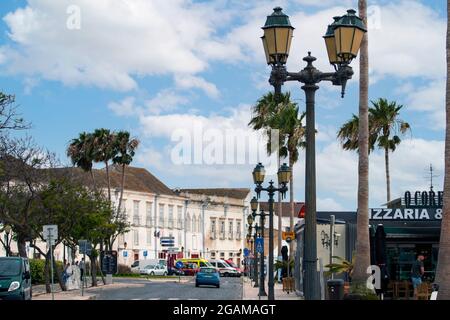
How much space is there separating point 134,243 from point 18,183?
43601mm

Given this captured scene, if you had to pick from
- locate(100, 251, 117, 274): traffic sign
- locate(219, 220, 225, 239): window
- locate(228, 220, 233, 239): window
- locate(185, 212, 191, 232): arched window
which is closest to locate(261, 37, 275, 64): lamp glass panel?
locate(100, 251, 117, 274): traffic sign

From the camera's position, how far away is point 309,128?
13.3 meters

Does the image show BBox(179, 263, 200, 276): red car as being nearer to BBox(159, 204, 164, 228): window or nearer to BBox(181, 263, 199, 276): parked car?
BBox(181, 263, 199, 276): parked car

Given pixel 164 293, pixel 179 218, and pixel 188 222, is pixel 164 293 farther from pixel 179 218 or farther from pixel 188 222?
pixel 188 222

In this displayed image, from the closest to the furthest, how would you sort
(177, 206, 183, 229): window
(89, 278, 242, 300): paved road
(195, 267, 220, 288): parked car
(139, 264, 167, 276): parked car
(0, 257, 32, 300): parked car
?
(0, 257, 32, 300): parked car → (89, 278, 242, 300): paved road → (195, 267, 220, 288): parked car → (139, 264, 167, 276): parked car → (177, 206, 183, 229): window

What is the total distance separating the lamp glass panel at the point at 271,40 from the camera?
13055 mm

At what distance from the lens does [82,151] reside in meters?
65.9

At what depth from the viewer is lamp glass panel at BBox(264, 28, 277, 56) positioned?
1305 cm

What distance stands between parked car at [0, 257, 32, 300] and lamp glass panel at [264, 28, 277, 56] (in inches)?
519

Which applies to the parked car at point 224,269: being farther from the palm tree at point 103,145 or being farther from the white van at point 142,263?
the palm tree at point 103,145

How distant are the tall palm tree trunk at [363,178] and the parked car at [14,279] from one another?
31.4ft

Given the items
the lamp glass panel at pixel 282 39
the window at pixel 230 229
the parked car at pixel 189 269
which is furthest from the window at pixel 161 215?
the lamp glass panel at pixel 282 39

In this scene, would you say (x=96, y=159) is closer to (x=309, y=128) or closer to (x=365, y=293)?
(x=365, y=293)
